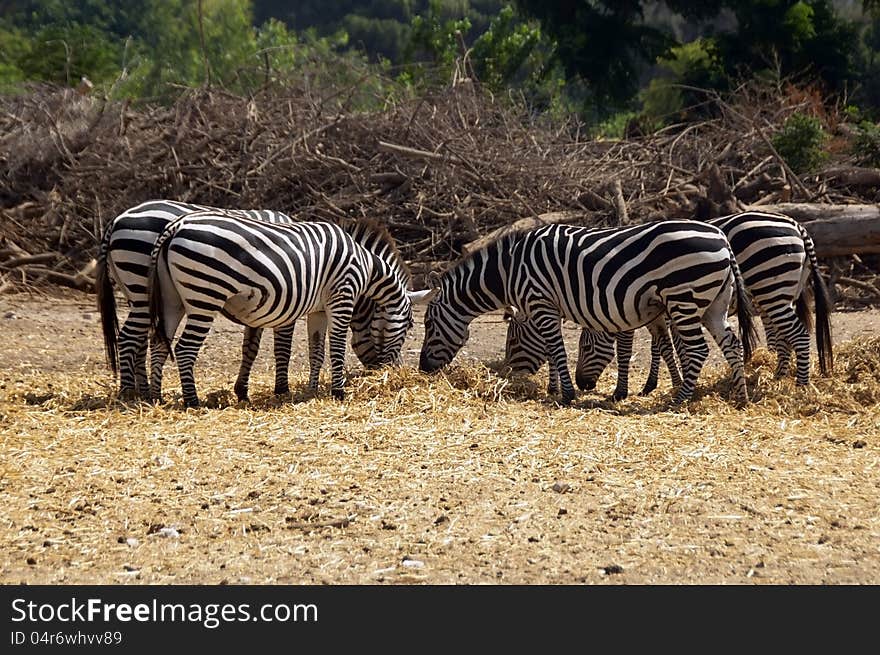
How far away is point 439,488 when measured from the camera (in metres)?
5.69

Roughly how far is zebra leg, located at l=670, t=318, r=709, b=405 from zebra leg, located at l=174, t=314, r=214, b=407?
3413mm

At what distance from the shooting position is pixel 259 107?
15711 mm

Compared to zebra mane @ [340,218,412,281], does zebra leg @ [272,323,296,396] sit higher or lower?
lower

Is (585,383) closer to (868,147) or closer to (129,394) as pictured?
(129,394)

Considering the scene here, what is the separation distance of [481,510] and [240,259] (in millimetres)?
2993

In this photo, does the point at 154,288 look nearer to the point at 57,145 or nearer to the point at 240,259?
the point at 240,259

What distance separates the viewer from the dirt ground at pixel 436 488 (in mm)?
4664

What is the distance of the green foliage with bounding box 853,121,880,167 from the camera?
1537 centimetres

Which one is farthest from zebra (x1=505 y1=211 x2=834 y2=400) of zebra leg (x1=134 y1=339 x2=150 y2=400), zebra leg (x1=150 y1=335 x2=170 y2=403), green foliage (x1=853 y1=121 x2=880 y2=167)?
green foliage (x1=853 y1=121 x2=880 y2=167)

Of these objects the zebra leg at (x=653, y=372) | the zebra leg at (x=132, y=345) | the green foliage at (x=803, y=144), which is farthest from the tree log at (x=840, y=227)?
the zebra leg at (x=132, y=345)

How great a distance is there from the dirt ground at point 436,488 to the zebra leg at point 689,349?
185 mm

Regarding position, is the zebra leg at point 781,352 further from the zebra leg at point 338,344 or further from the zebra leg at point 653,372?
the zebra leg at point 338,344

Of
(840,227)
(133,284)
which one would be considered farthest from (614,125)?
(133,284)

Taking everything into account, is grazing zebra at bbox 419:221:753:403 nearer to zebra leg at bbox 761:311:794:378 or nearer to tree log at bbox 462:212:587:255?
zebra leg at bbox 761:311:794:378
